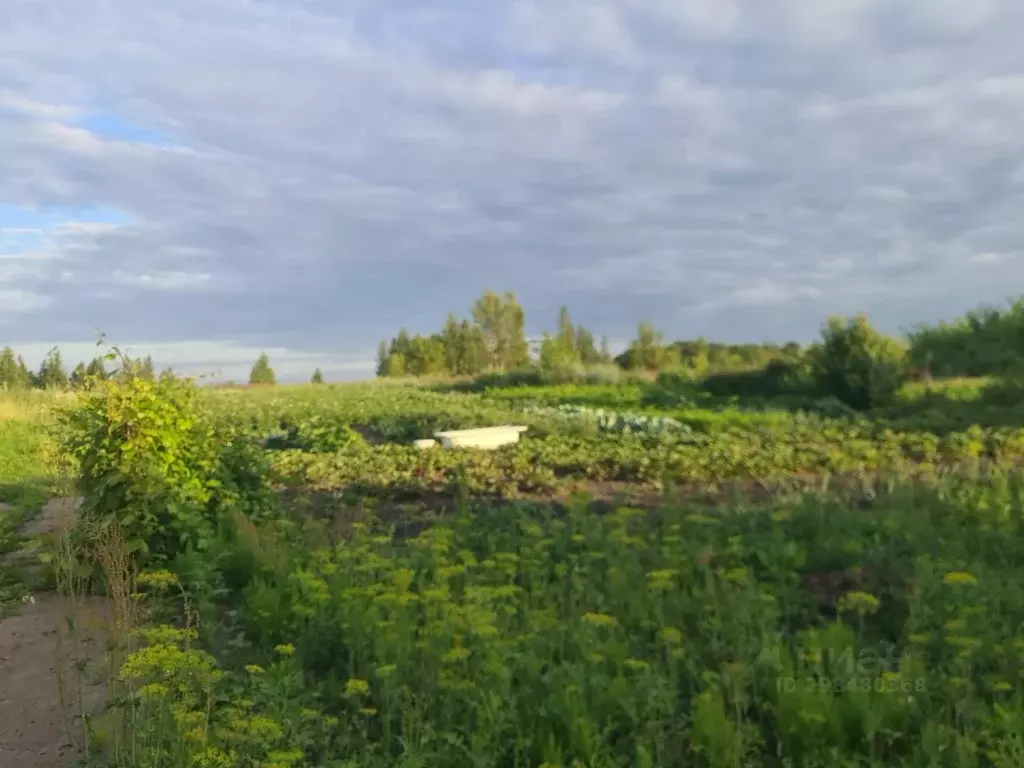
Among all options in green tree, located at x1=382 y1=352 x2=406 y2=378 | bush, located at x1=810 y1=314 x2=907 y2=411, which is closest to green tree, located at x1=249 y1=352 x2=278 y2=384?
green tree, located at x1=382 y1=352 x2=406 y2=378

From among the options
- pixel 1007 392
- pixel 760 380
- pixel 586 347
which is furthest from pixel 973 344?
pixel 586 347

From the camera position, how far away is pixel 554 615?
3.99 meters

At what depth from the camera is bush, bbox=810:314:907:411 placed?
16.5 meters

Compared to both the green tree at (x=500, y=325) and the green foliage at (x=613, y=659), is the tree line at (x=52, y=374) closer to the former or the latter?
the green foliage at (x=613, y=659)

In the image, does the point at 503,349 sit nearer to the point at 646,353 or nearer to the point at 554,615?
the point at 646,353

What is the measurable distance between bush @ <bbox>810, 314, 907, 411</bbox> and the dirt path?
566 inches

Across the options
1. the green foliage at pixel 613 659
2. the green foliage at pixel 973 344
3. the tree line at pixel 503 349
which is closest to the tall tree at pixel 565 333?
the tree line at pixel 503 349

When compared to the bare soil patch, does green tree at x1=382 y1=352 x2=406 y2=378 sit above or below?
above

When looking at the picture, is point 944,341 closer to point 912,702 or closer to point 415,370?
point 912,702

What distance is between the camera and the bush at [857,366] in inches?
648

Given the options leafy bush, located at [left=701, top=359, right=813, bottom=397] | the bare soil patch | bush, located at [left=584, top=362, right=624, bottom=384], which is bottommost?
the bare soil patch

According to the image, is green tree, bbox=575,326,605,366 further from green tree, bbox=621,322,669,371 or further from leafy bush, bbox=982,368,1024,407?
leafy bush, bbox=982,368,1024,407

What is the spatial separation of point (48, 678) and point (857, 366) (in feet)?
50.3

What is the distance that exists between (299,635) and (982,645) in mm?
3028
